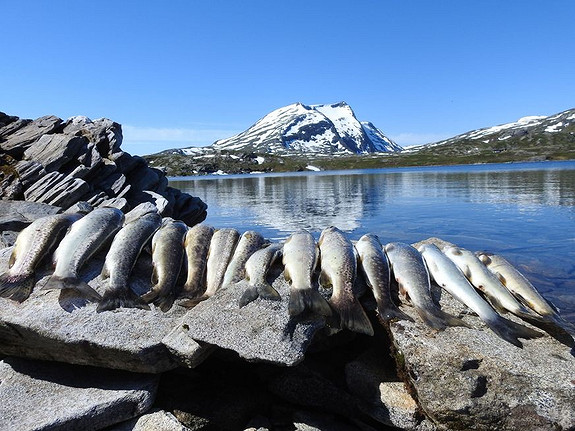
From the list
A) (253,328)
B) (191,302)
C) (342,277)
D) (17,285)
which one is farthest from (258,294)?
(17,285)

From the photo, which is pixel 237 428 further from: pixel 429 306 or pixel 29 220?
pixel 29 220

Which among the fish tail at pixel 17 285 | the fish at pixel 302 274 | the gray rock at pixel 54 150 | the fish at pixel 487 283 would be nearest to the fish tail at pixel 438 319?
the fish at pixel 487 283

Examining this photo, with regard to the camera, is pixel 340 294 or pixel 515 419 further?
pixel 340 294

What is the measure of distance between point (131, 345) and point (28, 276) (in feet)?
8.84

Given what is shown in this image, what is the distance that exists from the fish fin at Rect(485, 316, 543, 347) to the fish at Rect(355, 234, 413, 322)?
1169 millimetres

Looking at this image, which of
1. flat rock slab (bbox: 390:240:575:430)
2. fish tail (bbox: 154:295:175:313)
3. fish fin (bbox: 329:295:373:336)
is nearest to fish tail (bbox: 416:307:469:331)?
flat rock slab (bbox: 390:240:575:430)

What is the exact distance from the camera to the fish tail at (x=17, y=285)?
21.0ft

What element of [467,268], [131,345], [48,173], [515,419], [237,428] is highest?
[48,173]

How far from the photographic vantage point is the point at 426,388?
16.8 feet

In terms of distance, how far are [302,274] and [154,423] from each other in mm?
2935

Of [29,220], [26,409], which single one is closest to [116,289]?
[26,409]

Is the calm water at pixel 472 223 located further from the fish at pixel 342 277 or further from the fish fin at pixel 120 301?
the fish fin at pixel 120 301

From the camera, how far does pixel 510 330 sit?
18.8 ft

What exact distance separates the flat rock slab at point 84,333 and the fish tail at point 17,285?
0.31 feet
